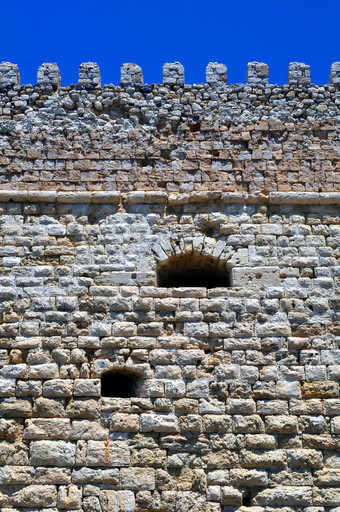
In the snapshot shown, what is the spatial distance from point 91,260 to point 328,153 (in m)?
3.00

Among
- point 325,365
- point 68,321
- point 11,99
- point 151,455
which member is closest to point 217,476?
point 151,455

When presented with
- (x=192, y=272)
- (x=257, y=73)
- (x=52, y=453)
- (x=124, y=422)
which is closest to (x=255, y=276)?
(x=192, y=272)

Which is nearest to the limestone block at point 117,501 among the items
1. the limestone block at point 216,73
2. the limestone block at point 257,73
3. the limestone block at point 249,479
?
the limestone block at point 249,479

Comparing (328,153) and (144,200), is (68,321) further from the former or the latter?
(328,153)

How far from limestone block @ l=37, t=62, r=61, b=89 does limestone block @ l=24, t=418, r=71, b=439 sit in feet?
12.9

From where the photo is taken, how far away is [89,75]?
8.81 meters

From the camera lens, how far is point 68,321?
7.73 m

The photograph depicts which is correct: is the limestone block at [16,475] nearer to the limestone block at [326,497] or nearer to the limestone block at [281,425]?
the limestone block at [281,425]

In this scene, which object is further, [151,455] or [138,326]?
[138,326]

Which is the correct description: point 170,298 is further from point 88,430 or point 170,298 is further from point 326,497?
point 326,497

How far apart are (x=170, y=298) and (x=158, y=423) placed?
1320mm

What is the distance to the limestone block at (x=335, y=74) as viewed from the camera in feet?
29.0

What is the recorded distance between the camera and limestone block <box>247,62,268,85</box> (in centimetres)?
879

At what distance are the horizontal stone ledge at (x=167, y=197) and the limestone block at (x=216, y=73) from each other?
4.77 ft
